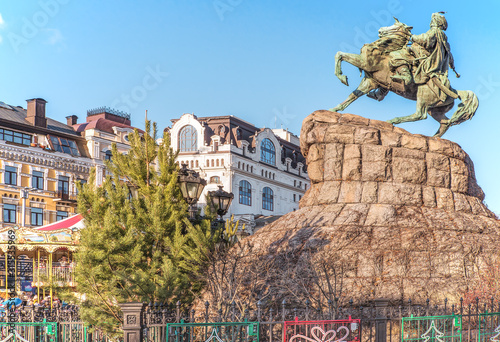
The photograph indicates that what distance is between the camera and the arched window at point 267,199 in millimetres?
62225

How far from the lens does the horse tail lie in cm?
1998

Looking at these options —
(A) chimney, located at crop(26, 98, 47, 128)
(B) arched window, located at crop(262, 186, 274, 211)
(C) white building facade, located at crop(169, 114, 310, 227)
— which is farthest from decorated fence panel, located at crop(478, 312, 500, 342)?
(B) arched window, located at crop(262, 186, 274, 211)

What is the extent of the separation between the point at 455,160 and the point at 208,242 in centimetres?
785

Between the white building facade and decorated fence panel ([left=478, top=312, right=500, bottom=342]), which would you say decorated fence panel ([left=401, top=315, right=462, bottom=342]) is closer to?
decorated fence panel ([left=478, top=312, right=500, bottom=342])

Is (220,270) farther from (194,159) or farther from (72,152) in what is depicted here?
(194,159)

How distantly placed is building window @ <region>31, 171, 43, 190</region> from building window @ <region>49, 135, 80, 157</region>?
2.25 metres

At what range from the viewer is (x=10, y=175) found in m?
43.8

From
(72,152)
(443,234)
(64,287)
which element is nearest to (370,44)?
(443,234)

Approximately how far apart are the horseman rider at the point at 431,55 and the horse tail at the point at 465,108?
0.72m

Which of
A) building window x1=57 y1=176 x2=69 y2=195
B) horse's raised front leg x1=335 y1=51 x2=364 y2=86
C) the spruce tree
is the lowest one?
the spruce tree

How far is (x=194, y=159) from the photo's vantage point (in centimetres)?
5894

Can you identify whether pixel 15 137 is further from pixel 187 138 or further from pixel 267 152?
pixel 267 152

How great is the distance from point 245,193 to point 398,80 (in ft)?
132

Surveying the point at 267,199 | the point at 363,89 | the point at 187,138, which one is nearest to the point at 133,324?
the point at 363,89
